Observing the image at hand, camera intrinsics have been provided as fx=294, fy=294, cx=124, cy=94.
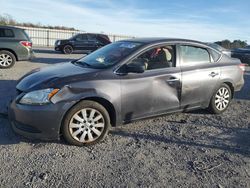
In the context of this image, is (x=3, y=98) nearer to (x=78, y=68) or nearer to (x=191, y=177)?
(x=78, y=68)

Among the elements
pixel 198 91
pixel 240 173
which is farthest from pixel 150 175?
pixel 198 91

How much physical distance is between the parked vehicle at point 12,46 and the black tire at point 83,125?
25.7 feet

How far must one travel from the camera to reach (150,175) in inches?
143

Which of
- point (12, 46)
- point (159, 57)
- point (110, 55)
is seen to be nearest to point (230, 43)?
point (12, 46)

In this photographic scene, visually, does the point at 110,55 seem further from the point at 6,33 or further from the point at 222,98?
the point at 6,33

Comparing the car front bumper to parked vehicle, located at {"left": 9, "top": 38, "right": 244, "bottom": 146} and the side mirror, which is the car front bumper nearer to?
parked vehicle, located at {"left": 9, "top": 38, "right": 244, "bottom": 146}

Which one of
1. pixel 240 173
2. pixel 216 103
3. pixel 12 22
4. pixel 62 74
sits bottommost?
pixel 240 173

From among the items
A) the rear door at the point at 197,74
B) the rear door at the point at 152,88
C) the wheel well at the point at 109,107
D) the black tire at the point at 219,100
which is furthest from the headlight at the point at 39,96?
the black tire at the point at 219,100

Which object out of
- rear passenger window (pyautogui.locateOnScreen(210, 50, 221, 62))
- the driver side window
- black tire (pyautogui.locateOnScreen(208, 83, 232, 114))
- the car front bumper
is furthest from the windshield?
black tire (pyautogui.locateOnScreen(208, 83, 232, 114))

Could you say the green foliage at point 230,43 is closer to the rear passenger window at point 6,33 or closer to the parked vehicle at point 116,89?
the rear passenger window at point 6,33

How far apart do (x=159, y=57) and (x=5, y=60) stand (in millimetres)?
7996

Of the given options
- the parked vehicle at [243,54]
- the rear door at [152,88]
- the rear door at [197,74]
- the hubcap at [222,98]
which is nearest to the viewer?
the rear door at [152,88]

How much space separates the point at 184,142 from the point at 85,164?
170 centimetres

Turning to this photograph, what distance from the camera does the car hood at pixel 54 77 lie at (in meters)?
4.25
